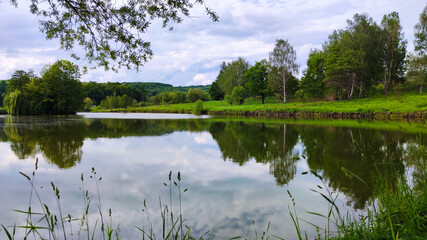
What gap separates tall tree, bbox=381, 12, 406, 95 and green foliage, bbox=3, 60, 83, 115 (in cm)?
5422

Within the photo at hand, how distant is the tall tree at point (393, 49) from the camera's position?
39812 millimetres

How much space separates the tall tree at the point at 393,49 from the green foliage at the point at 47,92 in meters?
54.2

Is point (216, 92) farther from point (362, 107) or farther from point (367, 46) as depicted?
point (362, 107)

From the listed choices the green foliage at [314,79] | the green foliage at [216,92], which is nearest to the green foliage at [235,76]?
the green foliage at [216,92]

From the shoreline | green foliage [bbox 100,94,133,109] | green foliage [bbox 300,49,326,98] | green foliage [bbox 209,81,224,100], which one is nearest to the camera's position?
the shoreline

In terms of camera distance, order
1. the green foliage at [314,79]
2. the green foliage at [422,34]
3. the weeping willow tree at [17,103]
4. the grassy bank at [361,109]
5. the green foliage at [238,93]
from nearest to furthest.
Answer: the grassy bank at [361,109], the green foliage at [422,34], the weeping willow tree at [17,103], the green foliage at [314,79], the green foliage at [238,93]

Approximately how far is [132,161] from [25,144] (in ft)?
21.5

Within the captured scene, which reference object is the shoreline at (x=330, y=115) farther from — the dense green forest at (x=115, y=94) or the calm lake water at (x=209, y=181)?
the dense green forest at (x=115, y=94)

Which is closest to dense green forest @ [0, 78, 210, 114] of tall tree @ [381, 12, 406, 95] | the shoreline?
the shoreline

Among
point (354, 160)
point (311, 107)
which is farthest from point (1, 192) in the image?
point (311, 107)

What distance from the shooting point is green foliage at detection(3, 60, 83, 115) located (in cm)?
4547

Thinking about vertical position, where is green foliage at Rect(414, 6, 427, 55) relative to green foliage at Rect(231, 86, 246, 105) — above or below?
above

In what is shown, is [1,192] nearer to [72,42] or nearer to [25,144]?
[72,42]

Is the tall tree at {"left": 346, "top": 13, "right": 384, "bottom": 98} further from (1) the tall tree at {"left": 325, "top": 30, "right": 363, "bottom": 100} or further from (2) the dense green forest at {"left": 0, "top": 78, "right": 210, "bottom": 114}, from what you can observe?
(2) the dense green forest at {"left": 0, "top": 78, "right": 210, "bottom": 114}
